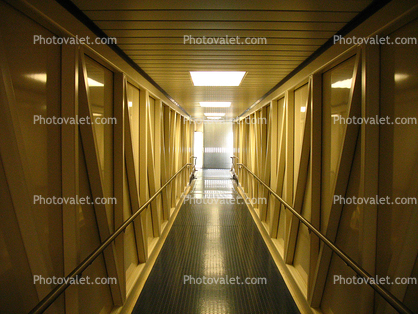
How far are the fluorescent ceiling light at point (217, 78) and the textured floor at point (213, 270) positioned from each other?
2575 millimetres

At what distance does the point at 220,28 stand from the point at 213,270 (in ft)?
9.39

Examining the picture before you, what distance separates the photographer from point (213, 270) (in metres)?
3.46

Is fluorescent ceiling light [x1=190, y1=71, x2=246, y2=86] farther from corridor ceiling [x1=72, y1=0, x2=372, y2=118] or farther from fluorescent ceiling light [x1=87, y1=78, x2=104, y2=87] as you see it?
fluorescent ceiling light [x1=87, y1=78, x2=104, y2=87]

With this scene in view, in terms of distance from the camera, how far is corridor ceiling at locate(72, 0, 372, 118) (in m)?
1.64

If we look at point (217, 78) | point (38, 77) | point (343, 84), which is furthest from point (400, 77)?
point (217, 78)

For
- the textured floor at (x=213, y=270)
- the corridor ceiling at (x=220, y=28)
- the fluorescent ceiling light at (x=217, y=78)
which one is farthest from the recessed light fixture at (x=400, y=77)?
the textured floor at (x=213, y=270)

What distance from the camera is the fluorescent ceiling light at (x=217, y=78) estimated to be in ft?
11.4

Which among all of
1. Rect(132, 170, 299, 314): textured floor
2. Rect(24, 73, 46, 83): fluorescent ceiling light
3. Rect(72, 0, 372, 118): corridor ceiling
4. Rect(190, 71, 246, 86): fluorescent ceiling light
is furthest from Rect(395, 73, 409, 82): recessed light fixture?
Rect(132, 170, 299, 314): textured floor

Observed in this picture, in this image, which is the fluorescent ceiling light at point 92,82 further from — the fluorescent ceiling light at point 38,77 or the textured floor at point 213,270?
the textured floor at point 213,270

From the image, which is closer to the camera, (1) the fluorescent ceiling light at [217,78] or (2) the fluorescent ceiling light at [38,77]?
(2) the fluorescent ceiling light at [38,77]

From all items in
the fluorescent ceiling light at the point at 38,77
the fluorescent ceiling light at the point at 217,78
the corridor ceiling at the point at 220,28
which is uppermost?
the fluorescent ceiling light at the point at 217,78

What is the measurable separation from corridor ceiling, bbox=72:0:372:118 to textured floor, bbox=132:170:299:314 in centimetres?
254

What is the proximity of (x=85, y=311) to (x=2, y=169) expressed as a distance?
55.2 inches

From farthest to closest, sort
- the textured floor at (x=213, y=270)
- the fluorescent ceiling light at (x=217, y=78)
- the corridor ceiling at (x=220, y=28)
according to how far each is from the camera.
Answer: the fluorescent ceiling light at (x=217, y=78) < the textured floor at (x=213, y=270) < the corridor ceiling at (x=220, y=28)
